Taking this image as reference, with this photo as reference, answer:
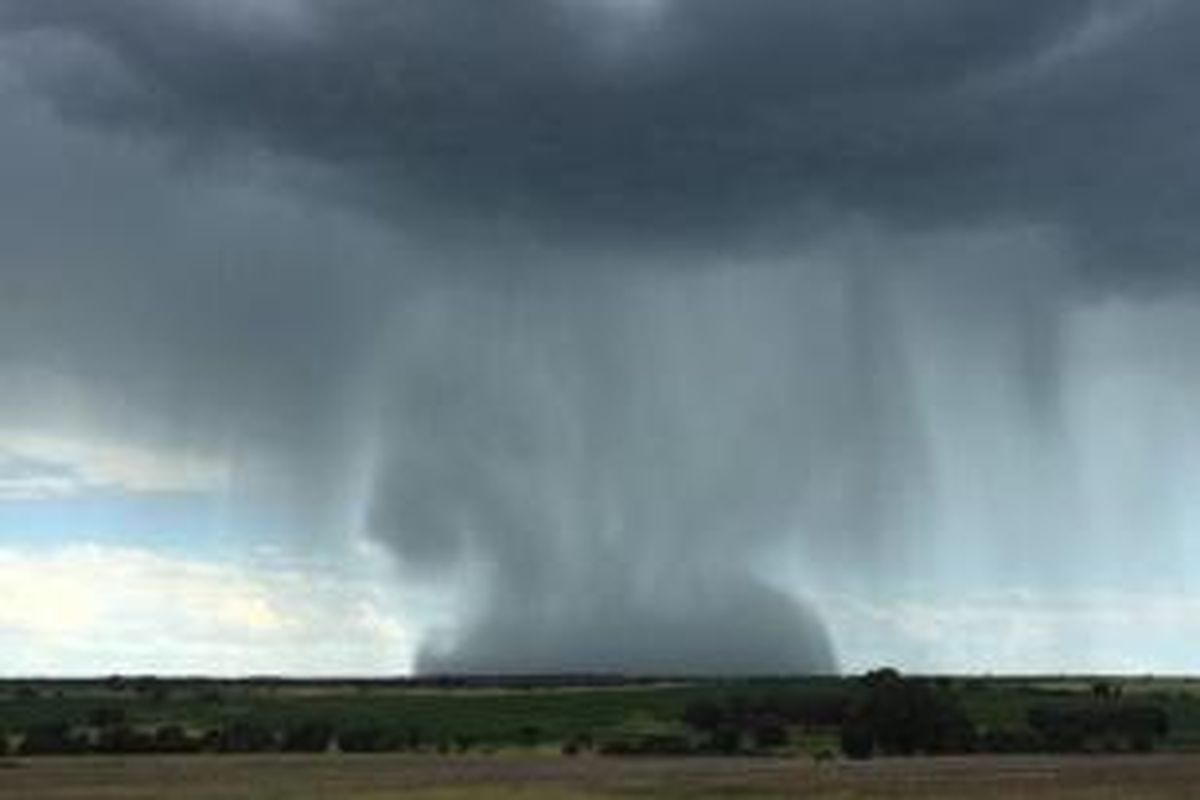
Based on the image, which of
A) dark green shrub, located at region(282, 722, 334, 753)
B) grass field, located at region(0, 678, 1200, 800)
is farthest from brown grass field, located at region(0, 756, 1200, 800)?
dark green shrub, located at region(282, 722, 334, 753)

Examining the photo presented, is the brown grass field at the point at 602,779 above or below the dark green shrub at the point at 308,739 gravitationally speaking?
below

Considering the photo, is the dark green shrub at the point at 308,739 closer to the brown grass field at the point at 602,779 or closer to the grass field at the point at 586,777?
the grass field at the point at 586,777

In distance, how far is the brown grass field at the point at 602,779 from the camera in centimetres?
9281

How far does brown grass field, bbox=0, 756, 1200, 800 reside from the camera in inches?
3654

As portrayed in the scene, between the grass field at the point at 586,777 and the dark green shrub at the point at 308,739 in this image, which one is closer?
the grass field at the point at 586,777

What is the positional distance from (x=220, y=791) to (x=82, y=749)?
69.9 metres

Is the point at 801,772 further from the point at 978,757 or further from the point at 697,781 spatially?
the point at 978,757

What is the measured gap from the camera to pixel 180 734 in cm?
17825

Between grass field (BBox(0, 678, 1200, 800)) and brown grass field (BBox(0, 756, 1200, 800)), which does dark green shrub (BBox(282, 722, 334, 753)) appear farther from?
brown grass field (BBox(0, 756, 1200, 800))

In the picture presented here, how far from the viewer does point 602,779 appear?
10762 centimetres

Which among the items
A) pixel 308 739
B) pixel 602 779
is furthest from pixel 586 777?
pixel 308 739

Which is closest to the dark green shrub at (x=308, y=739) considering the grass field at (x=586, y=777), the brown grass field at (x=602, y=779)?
the grass field at (x=586, y=777)

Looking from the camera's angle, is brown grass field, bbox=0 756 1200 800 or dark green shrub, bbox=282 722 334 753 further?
dark green shrub, bbox=282 722 334 753

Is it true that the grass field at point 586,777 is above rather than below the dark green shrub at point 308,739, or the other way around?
below
